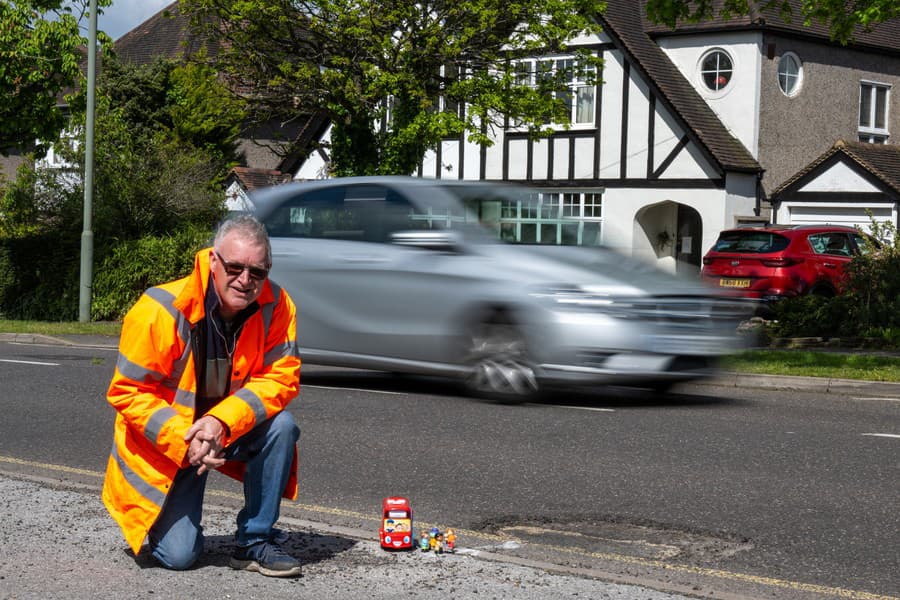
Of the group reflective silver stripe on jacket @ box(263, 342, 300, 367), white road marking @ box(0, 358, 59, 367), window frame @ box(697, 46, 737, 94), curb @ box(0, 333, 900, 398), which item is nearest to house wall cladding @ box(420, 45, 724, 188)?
window frame @ box(697, 46, 737, 94)

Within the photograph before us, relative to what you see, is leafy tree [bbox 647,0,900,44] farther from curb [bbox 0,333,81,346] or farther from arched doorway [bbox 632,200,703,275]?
arched doorway [bbox 632,200,703,275]

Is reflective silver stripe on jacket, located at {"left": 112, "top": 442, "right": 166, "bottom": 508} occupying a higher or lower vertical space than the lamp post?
lower

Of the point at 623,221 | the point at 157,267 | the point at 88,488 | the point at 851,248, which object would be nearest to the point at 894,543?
the point at 88,488

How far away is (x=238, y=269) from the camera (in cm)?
478

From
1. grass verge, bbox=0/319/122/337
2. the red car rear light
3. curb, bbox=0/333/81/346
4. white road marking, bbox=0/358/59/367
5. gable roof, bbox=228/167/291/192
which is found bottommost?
curb, bbox=0/333/81/346

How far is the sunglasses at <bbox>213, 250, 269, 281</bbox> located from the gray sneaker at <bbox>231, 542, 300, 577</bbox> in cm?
108

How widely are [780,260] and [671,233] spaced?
37.9ft

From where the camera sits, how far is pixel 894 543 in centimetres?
605

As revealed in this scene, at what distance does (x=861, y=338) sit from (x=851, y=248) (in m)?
4.80

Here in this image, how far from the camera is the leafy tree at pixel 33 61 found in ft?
79.7

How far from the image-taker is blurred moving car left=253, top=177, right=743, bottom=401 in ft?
34.3

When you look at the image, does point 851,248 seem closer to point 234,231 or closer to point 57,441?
point 57,441

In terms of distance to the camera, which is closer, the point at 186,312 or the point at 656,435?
the point at 186,312

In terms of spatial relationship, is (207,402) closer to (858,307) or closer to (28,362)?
(28,362)
